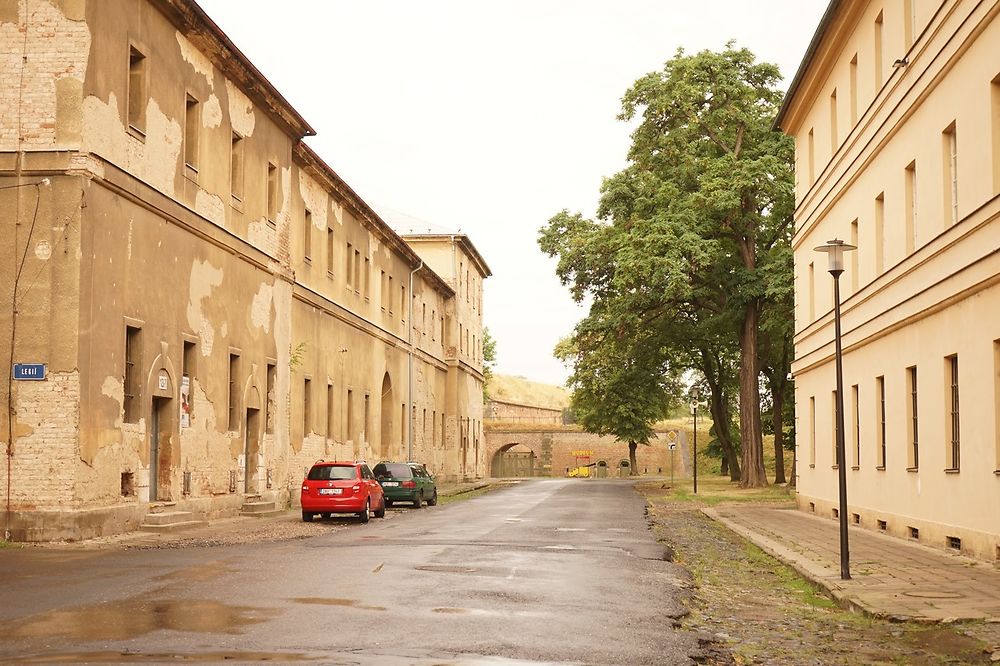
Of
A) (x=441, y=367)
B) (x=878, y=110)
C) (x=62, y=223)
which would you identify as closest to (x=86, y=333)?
(x=62, y=223)

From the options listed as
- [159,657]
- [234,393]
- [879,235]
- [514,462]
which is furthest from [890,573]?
[514,462]

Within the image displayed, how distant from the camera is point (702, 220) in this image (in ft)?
142

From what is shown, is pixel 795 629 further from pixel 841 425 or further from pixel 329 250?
pixel 329 250

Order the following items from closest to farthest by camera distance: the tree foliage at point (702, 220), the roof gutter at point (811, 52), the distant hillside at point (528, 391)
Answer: the roof gutter at point (811, 52) < the tree foliage at point (702, 220) < the distant hillside at point (528, 391)

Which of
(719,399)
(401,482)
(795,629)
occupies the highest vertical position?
(719,399)

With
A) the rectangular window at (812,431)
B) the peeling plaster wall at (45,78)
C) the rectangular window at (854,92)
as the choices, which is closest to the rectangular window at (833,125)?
the rectangular window at (854,92)

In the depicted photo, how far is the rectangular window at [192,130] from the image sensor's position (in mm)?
26859

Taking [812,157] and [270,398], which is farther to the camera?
[270,398]

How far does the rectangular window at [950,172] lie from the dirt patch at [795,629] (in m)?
6.53

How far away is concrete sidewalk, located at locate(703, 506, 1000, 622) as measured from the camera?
11.7 meters

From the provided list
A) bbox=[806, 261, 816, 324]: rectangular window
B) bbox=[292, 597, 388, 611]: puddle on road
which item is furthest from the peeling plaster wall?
bbox=[806, 261, 816, 324]: rectangular window

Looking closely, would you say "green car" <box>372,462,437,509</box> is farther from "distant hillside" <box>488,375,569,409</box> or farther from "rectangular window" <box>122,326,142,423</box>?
"distant hillside" <box>488,375,569,409</box>

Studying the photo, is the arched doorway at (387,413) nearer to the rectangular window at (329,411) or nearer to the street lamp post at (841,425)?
the rectangular window at (329,411)

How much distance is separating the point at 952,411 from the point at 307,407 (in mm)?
22766
